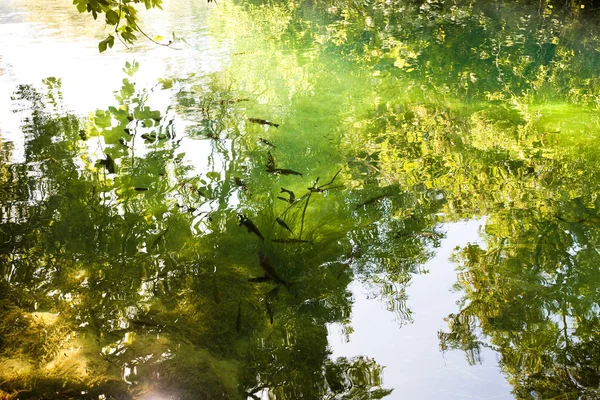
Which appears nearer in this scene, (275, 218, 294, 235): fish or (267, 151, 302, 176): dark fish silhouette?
(275, 218, 294, 235): fish

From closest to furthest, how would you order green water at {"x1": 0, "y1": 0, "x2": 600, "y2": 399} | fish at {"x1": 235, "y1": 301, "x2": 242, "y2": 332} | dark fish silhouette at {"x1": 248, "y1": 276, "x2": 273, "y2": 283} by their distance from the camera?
green water at {"x1": 0, "y1": 0, "x2": 600, "y2": 399}, fish at {"x1": 235, "y1": 301, "x2": 242, "y2": 332}, dark fish silhouette at {"x1": 248, "y1": 276, "x2": 273, "y2": 283}

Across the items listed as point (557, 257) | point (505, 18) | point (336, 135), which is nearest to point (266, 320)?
point (557, 257)

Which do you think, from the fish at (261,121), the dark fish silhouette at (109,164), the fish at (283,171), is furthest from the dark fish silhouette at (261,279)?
the fish at (261,121)

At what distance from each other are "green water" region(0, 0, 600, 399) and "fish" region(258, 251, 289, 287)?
0.6 inches

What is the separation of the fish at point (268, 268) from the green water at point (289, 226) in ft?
0.05

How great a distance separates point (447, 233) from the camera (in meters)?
2.74

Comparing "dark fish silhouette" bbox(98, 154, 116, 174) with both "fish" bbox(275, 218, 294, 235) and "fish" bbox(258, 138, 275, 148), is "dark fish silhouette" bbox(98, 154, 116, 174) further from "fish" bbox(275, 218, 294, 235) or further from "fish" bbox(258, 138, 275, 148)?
"fish" bbox(275, 218, 294, 235)

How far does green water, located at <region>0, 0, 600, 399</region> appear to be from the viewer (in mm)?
1895

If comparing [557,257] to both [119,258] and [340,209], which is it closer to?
[340,209]

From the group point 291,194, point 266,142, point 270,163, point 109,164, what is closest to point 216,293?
point 291,194

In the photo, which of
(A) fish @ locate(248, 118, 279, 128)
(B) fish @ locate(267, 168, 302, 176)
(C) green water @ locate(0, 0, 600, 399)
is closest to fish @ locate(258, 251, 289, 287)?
(C) green water @ locate(0, 0, 600, 399)

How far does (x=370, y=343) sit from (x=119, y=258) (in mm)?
1304

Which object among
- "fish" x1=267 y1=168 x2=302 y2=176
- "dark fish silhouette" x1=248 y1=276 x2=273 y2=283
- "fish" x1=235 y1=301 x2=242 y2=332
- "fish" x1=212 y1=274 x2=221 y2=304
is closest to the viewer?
"fish" x1=235 y1=301 x2=242 y2=332

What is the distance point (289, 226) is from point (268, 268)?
0.40m
